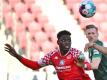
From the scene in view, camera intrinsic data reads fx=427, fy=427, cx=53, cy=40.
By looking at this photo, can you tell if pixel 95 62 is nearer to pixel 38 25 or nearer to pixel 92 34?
pixel 92 34

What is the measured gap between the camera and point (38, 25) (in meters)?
11.2

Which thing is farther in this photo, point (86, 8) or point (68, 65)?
point (86, 8)

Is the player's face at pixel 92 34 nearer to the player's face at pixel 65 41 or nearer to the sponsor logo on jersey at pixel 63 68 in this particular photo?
the player's face at pixel 65 41

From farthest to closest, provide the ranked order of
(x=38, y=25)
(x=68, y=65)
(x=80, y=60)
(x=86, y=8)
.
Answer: (x=38, y=25), (x=86, y=8), (x=68, y=65), (x=80, y=60)

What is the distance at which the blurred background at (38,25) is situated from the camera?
10.2 metres

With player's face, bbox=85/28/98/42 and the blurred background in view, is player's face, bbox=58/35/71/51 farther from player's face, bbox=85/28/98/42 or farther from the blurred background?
the blurred background

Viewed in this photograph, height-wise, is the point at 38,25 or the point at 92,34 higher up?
the point at 38,25

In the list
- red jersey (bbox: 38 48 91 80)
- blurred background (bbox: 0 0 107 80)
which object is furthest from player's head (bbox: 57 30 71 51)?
blurred background (bbox: 0 0 107 80)

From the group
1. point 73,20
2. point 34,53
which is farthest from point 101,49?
point 73,20

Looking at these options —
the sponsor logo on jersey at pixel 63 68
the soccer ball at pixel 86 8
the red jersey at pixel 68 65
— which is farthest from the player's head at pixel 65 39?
the soccer ball at pixel 86 8

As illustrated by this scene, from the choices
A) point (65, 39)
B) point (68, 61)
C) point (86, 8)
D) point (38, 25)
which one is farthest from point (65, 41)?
point (38, 25)


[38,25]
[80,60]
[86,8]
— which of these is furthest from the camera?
[38,25]

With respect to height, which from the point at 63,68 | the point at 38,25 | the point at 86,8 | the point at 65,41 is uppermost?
the point at 38,25

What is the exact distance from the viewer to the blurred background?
1025cm
